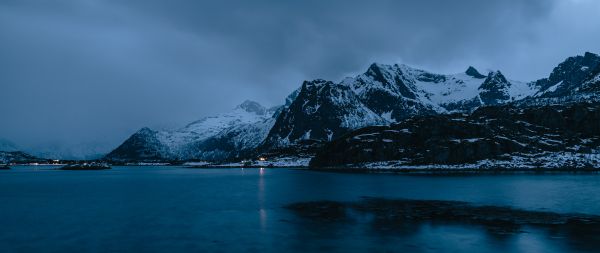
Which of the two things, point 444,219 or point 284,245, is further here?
point 444,219

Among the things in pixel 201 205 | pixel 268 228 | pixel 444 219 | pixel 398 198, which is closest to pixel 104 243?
pixel 268 228

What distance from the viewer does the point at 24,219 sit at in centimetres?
5634

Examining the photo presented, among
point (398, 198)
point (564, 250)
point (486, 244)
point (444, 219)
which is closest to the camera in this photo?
point (564, 250)

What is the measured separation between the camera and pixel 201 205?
7119 cm

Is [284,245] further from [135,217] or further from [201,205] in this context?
[201,205]

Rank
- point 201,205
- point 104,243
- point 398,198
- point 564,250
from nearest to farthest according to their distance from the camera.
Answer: point 564,250
point 104,243
point 201,205
point 398,198

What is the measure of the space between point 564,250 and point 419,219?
1852cm

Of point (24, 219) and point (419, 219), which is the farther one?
point (24, 219)

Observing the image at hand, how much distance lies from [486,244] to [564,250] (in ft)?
18.7

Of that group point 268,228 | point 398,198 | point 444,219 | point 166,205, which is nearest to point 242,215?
point 268,228

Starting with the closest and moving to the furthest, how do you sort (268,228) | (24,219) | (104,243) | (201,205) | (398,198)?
(104,243) < (268,228) < (24,219) < (201,205) < (398,198)

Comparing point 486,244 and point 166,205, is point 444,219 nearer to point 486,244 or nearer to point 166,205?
point 486,244

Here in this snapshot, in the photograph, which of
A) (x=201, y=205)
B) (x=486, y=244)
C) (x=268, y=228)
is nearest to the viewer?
(x=486, y=244)

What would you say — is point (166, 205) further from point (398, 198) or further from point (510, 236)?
point (510, 236)
